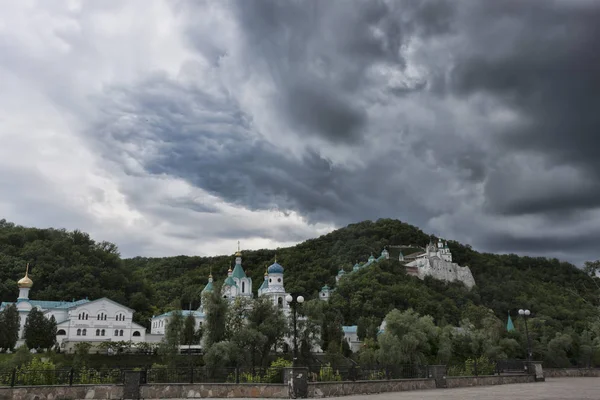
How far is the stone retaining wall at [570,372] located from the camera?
33.2m

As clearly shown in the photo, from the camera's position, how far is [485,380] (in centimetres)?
2484

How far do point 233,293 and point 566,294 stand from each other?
263ft

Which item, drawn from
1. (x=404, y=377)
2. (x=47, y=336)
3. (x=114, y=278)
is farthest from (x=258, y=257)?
(x=404, y=377)

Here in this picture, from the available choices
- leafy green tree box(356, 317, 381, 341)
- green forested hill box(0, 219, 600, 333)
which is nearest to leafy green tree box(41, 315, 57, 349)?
green forested hill box(0, 219, 600, 333)

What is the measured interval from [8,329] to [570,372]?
4997 cm

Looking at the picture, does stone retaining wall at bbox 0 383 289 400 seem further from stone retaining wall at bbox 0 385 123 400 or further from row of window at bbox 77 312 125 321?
row of window at bbox 77 312 125 321

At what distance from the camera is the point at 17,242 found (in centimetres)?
8238

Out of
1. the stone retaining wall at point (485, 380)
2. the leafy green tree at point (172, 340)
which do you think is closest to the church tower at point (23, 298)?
the leafy green tree at point (172, 340)

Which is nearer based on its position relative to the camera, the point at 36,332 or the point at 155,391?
the point at 155,391

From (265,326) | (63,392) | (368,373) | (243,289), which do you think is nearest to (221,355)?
(265,326)

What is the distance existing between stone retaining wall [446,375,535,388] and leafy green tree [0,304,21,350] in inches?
1682

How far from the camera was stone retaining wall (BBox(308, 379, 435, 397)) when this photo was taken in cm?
1800

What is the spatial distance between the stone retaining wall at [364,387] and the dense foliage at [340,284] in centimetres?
2103

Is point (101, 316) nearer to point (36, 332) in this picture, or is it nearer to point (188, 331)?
point (36, 332)
